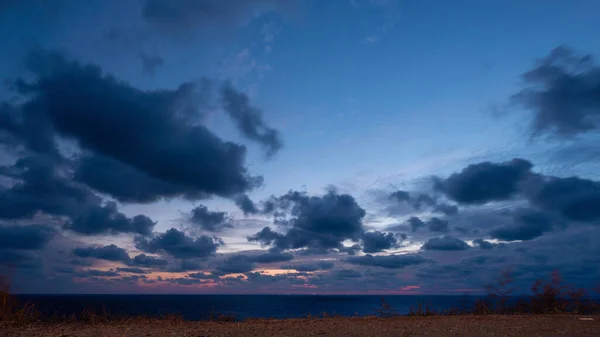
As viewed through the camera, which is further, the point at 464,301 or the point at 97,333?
the point at 464,301

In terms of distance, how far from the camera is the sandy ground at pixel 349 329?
1187cm

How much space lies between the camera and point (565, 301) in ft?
60.3

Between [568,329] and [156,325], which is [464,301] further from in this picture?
[156,325]

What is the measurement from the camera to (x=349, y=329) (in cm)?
1325

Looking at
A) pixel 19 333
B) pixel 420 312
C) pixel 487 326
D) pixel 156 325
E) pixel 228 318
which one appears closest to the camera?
pixel 19 333

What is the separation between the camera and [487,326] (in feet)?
43.1

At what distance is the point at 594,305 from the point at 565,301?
1.21m

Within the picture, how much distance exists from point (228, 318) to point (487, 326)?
9.63 m

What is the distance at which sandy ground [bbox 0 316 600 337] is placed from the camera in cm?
1187

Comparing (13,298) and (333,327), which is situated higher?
(13,298)

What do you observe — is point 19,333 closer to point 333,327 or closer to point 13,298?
point 13,298

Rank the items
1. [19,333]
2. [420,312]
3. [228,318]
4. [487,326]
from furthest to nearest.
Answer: [420,312] → [228,318] → [487,326] → [19,333]

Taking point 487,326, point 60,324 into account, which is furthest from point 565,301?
point 60,324

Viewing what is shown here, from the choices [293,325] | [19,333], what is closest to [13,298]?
[19,333]
